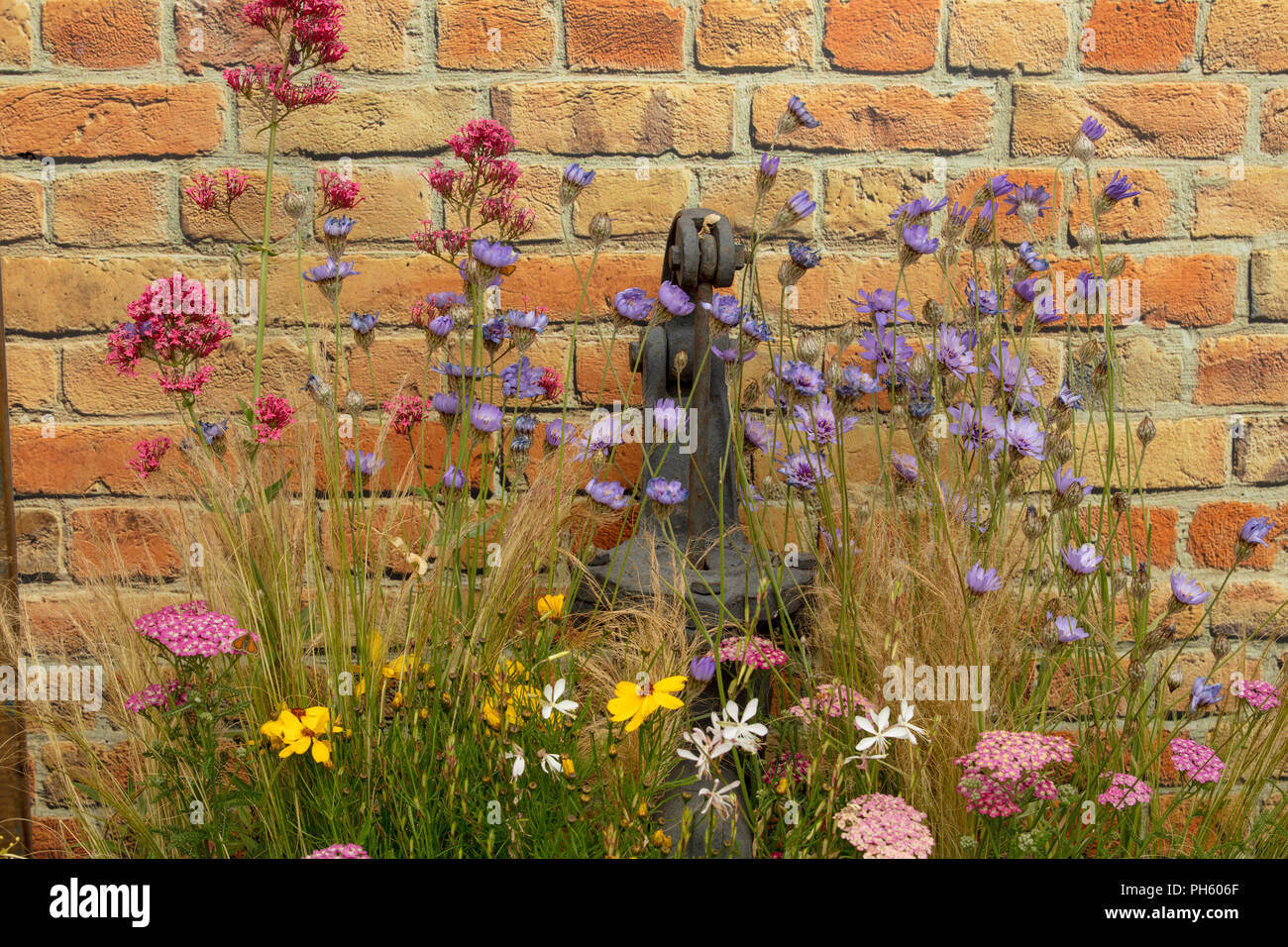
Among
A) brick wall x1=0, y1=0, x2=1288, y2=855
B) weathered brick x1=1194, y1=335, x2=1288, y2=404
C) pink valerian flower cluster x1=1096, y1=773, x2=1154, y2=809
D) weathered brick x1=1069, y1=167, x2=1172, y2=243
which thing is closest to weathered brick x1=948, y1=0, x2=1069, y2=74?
brick wall x1=0, y1=0, x2=1288, y2=855

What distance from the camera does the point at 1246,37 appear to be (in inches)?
52.3

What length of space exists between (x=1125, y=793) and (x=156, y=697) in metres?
0.93

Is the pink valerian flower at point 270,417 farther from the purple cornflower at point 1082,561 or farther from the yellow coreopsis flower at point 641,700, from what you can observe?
the purple cornflower at point 1082,561

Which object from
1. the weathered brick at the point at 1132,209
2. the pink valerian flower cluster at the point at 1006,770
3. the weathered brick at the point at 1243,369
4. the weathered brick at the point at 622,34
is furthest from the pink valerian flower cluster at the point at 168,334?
the weathered brick at the point at 1243,369

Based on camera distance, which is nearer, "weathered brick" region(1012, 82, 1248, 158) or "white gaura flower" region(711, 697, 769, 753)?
"white gaura flower" region(711, 697, 769, 753)

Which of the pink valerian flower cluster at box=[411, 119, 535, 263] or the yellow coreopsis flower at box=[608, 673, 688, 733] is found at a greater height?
the pink valerian flower cluster at box=[411, 119, 535, 263]

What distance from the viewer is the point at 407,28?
4.25ft

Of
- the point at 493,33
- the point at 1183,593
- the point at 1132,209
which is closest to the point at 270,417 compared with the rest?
the point at 493,33

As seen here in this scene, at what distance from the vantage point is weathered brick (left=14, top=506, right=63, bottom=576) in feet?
4.33

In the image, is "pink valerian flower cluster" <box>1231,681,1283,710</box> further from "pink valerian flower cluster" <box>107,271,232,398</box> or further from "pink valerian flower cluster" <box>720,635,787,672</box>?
"pink valerian flower cluster" <box>107,271,232,398</box>

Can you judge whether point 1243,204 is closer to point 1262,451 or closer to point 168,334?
point 1262,451

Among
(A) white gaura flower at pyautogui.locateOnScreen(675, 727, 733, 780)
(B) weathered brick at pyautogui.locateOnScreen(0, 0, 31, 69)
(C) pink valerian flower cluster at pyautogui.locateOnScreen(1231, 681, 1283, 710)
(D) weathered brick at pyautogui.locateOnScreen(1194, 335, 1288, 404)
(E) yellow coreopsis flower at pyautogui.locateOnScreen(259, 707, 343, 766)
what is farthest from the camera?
(D) weathered brick at pyautogui.locateOnScreen(1194, 335, 1288, 404)

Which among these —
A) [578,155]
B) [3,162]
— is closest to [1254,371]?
[578,155]

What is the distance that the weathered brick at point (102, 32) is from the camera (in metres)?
1.27
